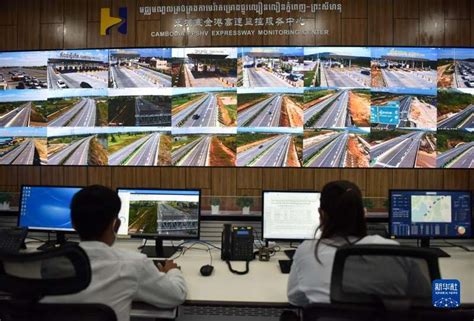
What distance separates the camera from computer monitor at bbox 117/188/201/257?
207 centimetres

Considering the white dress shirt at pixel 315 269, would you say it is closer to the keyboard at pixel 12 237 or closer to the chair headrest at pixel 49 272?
the chair headrest at pixel 49 272

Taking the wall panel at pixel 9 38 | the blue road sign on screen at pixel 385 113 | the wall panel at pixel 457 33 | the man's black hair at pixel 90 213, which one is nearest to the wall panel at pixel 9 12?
the wall panel at pixel 9 38

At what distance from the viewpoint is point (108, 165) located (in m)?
3.37

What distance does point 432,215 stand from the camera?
2115 millimetres

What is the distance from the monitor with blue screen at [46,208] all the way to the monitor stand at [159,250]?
51 centimetres

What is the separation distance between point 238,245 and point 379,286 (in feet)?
3.74

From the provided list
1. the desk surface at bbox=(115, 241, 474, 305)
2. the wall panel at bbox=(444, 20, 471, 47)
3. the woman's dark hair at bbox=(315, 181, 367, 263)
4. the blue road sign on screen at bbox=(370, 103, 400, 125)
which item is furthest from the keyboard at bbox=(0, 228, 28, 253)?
the wall panel at bbox=(444, 20, 471, 47)

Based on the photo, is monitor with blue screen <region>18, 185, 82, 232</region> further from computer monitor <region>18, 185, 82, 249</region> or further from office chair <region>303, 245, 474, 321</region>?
office chair <region>303, 245, 474, 321</region>

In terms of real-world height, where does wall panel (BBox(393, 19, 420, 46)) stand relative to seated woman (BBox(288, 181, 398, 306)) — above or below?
above

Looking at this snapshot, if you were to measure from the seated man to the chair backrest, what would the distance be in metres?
0.68

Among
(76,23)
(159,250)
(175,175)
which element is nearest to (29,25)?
(76,23)

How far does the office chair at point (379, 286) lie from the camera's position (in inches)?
37.5


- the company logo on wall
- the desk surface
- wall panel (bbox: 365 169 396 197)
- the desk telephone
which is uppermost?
the company logo on wall

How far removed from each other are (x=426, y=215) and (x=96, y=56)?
3.21m
